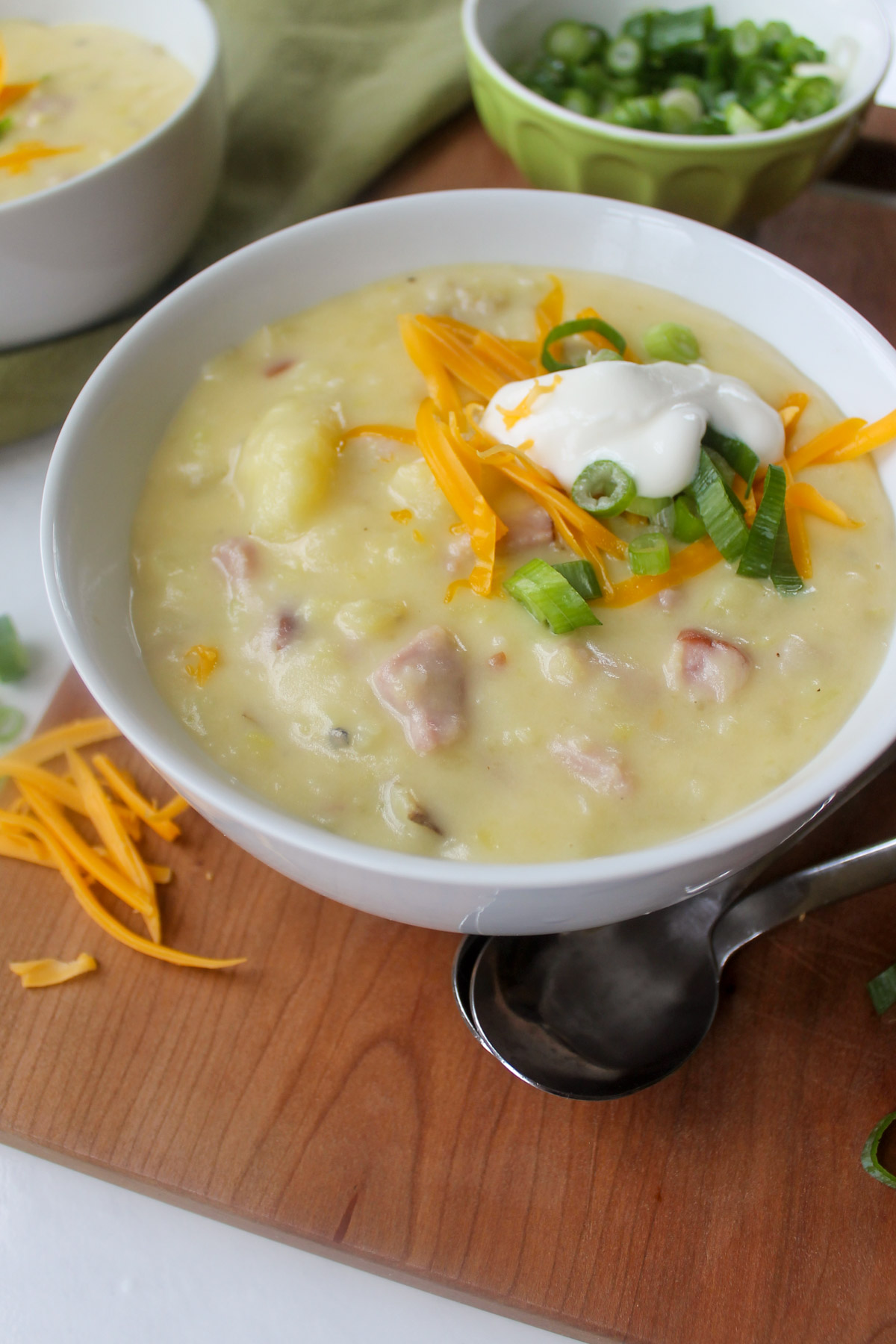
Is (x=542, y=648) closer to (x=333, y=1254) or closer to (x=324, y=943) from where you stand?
(x=324, y=943)

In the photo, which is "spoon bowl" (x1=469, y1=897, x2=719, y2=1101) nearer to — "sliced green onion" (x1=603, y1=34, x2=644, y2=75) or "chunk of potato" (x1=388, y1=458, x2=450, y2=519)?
"chunk of potato" (x1=388, y1=458, x2=450, y2=519)

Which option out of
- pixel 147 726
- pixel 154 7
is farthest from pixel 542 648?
pixel 154 7

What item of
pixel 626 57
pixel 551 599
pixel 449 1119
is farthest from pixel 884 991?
pixel 626 57

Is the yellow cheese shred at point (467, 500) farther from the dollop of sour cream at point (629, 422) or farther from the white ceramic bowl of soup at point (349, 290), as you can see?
the white ceramic bowl of soup at point (349, 290)

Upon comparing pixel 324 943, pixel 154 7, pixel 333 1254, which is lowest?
pixel 333 1254

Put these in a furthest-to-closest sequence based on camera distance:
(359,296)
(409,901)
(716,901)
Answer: (359,296) < (716,901) < (409,901)

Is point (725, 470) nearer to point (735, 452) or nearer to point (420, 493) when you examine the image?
point (735, 452)

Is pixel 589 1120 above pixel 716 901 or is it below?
below

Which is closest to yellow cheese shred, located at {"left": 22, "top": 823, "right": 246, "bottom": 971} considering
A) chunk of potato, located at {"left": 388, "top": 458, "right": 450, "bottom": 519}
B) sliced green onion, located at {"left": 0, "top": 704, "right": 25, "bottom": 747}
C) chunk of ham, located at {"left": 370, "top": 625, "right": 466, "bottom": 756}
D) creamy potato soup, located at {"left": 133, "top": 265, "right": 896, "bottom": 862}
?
sliced green onion, located at {"left": 0, "top": 704, "right": 25, "bottom": 747}
